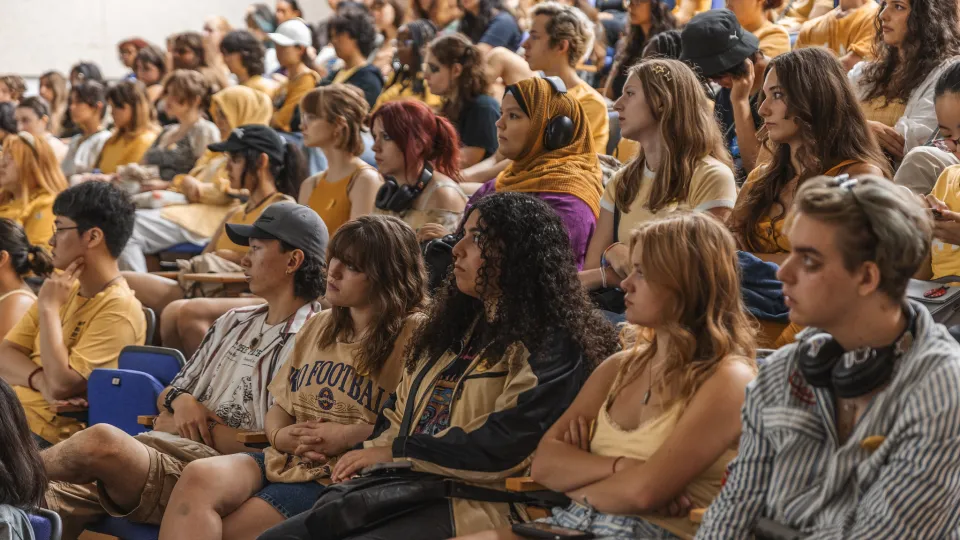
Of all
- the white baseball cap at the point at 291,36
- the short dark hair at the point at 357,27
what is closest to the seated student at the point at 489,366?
the short dark hair at the point at 357,27

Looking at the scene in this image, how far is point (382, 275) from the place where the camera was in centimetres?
313

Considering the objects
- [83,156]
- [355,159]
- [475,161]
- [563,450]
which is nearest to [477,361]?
[563,450]

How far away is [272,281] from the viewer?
11.5 ft

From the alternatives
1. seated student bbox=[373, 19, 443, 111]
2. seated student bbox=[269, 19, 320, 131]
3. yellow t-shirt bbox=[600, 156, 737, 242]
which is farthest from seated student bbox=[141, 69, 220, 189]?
yellow t-shirt bbox=[600, 156, 737, 242]

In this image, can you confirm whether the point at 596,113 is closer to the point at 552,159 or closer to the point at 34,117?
the point at 552,159

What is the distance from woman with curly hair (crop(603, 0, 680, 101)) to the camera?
5.42 metres

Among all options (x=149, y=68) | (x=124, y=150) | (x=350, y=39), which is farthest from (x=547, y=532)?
(x=149, y=68)

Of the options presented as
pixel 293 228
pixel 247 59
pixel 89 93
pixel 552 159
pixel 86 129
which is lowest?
pixel 86 129

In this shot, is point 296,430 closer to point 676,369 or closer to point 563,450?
point 563,450

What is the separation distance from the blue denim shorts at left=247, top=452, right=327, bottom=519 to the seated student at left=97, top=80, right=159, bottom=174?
14.7 feet

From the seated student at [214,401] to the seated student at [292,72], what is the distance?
11.0 ft

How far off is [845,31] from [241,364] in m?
2.99

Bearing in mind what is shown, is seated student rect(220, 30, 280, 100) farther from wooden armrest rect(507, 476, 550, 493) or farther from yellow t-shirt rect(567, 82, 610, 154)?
wooden armrest rect(507, 476, 550, 493)

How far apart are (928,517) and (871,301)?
34 centimetres
